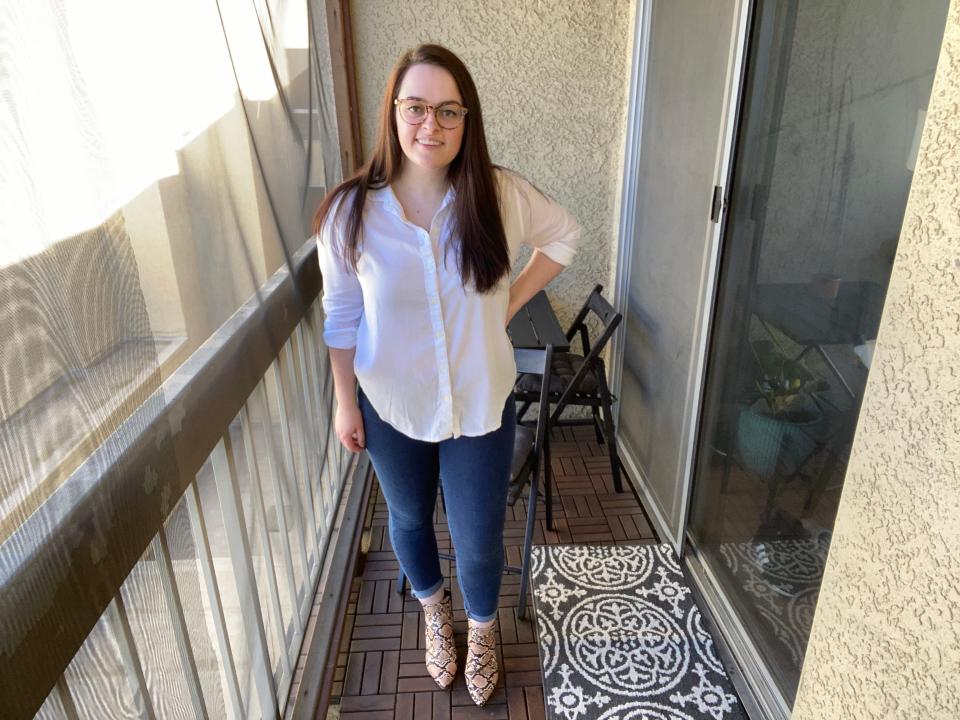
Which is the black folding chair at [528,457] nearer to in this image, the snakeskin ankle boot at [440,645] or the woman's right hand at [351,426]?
the snakeskin ankle boot at [440,645]

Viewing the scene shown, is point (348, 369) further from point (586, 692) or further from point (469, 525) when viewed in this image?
point (586, 692)

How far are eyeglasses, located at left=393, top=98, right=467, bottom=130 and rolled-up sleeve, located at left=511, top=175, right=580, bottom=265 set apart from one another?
228 millimetres

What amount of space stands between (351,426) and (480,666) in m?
0.83

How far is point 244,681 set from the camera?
1.39m

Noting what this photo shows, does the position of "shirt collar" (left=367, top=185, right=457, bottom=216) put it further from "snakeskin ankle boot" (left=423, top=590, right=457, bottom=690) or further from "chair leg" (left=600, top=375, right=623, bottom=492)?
"chair leg" (left=600, top=375, right=623, bottom=492)

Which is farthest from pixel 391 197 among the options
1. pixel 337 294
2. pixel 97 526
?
pixel 97 526

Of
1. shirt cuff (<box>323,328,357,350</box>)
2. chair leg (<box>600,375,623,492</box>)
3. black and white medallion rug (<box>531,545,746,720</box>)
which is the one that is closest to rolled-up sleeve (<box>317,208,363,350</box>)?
shirt cuff (<box>323,328,357,350</box>)

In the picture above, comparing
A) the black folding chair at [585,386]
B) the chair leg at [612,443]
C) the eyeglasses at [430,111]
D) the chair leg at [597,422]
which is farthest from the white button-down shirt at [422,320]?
the chair leg at [597,422]

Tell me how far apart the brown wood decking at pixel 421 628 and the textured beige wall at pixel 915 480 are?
1022mm

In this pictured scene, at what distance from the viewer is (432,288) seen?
4.58ft

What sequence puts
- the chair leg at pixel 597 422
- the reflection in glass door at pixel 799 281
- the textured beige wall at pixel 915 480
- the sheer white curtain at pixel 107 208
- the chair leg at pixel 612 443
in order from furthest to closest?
the chair leg at pixel 597 422 < the chair leg at pixel 612 443 < the reflection in glass door at pixel 799 281 < the textured beige wall at pixel 915 480 < the sheer white curtain at pixel 107 208

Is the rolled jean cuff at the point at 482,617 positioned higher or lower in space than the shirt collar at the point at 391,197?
lower

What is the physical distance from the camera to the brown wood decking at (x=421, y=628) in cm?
185

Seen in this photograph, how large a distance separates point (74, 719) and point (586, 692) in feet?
4.87
